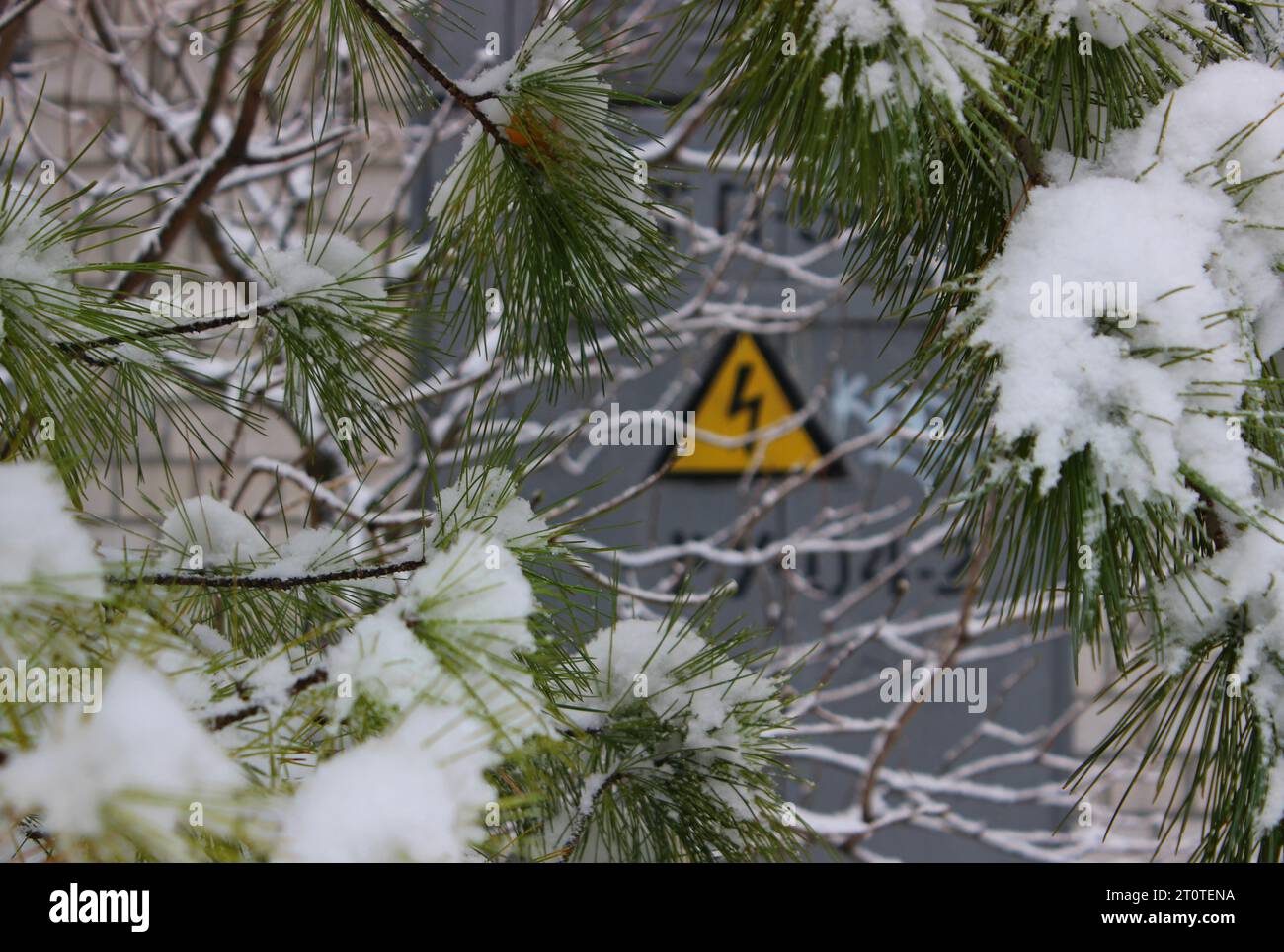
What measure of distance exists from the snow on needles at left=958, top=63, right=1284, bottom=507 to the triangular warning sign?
2196mm

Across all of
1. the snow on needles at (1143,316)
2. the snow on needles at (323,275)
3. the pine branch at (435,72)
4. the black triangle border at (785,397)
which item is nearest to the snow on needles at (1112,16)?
the snow on needles at (1143,316)

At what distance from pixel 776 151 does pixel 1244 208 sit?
239 mm

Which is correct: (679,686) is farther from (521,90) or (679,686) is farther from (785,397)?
(785,397)

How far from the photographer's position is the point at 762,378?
2727 mm

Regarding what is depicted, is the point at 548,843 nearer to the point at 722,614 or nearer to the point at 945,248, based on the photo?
the point at 945,248

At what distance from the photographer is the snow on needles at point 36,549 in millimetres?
374

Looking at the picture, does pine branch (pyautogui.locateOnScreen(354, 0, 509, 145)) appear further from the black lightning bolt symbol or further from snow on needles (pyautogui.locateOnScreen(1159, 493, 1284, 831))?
the black lightning bolt symbol

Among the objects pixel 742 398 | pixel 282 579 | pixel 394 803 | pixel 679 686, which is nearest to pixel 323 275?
pixel 282 579

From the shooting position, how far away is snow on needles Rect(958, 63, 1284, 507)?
43 cm

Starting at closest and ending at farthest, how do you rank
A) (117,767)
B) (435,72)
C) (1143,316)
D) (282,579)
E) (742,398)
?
(117,767)
(1143,316)
(282,579)
(435,72)
(742,398)

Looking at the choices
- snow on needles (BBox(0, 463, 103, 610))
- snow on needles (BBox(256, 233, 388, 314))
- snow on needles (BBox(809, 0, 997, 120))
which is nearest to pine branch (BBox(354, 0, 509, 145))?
snow on needles (BBox(256, 233, 388, 314))

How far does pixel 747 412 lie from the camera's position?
8.96ft

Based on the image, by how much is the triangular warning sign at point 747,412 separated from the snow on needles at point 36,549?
7.58 ft

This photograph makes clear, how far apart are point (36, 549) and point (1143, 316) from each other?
1.56ft
